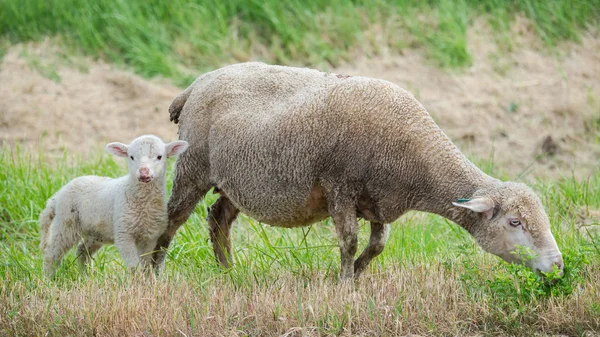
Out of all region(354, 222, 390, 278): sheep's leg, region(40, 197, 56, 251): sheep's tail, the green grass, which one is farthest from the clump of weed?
the green grass

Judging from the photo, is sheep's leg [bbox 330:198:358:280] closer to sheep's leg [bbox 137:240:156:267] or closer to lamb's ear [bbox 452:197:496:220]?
lamb's ear [bbox 452:197:496:220]

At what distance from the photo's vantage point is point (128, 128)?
Result: 418 inches

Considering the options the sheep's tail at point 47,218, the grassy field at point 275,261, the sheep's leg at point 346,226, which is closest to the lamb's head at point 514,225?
the grassy field at point 275,261

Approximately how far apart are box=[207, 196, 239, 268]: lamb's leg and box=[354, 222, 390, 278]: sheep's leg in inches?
43.6

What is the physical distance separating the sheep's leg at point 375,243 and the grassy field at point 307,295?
112 mm

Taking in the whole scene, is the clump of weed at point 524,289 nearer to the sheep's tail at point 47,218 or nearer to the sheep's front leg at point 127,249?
the sheep's front leg at point 127,249

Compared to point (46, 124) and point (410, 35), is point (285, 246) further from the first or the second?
point (410, 35)

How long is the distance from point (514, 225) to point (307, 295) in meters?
1.31

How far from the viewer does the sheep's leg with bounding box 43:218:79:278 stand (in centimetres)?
685

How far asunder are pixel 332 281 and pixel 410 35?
5.81m

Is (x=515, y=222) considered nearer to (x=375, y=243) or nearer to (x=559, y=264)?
(x=559, y=264)

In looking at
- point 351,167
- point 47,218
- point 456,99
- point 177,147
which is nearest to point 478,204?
point 351,167

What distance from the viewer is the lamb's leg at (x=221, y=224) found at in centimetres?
704

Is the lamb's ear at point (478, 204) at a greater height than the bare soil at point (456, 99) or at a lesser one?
lesser
